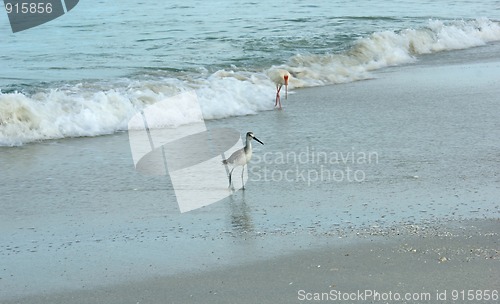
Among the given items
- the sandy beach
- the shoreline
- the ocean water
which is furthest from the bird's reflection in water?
the ocean water

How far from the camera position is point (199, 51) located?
16.5 m

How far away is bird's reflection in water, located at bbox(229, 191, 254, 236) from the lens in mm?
6193

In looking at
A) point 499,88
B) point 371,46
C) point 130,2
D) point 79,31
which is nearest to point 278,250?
point 499,88

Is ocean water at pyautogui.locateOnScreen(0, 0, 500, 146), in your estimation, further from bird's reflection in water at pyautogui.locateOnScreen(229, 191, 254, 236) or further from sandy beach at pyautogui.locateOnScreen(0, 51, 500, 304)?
bird's reflection in water at pyautogui.locateOnScreen(229, 191, 254, 236)

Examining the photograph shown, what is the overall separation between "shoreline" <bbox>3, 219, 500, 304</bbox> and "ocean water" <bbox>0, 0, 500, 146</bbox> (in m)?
4.82

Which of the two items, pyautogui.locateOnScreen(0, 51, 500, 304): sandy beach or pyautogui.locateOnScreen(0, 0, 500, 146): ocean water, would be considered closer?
pyautogui.locateOnScreen(0, 51, 500, 304): sandy beach

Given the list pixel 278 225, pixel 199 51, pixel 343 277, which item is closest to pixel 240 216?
pixel 278 225

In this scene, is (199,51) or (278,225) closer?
(278,225)

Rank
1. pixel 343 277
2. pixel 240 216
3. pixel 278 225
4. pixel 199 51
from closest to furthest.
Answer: pixel 343 277 → pixel 278 225 → pixel 240 216 → pixel 199 51

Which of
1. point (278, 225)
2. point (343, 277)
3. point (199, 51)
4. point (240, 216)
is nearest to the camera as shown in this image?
point (343, 277)

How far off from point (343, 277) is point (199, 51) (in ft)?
38.2

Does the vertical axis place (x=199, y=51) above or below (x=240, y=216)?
below

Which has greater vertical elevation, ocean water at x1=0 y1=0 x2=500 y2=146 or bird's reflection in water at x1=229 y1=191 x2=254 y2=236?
bird's reflection in water at x1=229 y1=191 x2=254 y2=236

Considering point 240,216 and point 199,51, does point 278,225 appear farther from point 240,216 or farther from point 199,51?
point 199,51
